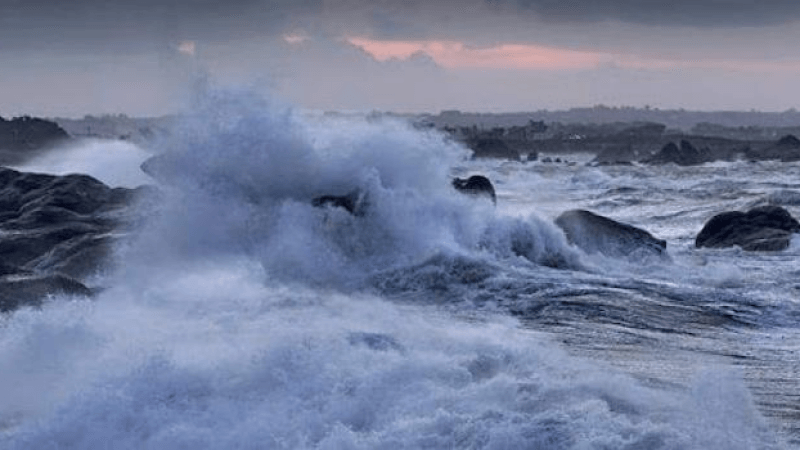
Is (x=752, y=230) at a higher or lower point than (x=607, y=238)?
lower

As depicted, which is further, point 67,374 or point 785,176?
point 785,176

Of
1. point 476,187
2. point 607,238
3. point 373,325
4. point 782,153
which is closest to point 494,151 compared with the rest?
point 782,153

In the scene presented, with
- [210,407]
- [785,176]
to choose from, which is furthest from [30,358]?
[785,176]

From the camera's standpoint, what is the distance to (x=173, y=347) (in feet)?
28.4

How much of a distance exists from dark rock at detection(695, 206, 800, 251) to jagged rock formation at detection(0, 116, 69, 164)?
31664 mm

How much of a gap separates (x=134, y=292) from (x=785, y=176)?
3479 centimetres

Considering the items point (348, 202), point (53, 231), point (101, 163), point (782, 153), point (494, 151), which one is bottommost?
point (494, 151)

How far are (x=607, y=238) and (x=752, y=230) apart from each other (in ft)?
12.8

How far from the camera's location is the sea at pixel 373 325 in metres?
7.05

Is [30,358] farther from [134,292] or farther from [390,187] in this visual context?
[390,187]

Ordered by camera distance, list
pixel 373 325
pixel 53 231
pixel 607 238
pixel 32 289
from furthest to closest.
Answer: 1. pixel 607 238
2. pixel 53 231
3. pixel 32 289
4. pixel 373 325

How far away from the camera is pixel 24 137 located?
56.1 m

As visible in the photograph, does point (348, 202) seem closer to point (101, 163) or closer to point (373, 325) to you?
point (373, 325)

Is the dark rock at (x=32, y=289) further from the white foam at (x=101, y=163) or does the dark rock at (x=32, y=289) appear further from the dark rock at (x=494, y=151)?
the dark rock at (x=494, y=151)
